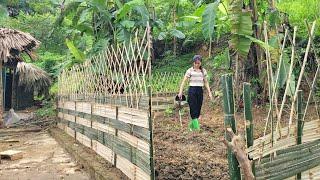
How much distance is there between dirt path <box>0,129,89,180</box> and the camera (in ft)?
18.5

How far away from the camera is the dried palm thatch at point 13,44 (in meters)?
11.3

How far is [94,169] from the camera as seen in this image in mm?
5082

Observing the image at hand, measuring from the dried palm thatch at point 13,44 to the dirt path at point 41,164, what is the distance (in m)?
3.30

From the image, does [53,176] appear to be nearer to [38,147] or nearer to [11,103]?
[38,147]

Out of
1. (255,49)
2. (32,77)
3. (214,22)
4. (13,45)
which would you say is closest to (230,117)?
(214,22)

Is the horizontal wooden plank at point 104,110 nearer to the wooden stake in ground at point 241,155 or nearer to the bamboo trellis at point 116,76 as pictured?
the bamboo trellis at point 116,76

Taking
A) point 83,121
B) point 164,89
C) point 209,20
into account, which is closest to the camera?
point 209,20

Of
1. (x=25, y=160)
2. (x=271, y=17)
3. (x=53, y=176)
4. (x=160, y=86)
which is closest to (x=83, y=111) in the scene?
(x=25, y=160)

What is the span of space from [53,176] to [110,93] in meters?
1.46

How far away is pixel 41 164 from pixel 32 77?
916 cm

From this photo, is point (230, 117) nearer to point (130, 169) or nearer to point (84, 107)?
point (130, 169)

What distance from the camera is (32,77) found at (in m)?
15.0

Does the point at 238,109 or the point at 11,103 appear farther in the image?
the point at 11,103

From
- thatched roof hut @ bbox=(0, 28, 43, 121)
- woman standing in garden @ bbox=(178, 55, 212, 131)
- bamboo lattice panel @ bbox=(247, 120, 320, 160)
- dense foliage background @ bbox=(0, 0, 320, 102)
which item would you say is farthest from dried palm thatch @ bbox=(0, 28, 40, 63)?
bamboo lattice panel @ bbox=(247, 120, 320, 160)
